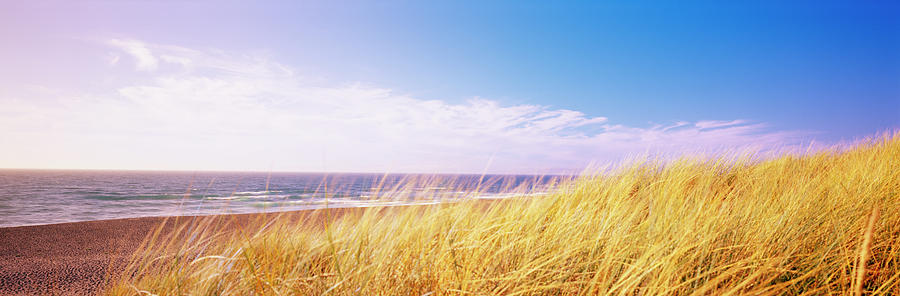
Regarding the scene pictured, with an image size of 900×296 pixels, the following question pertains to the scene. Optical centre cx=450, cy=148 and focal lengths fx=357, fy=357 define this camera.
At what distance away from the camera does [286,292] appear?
5.37ft

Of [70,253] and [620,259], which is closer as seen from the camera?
[620,259]

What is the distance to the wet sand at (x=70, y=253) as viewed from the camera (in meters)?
5.07

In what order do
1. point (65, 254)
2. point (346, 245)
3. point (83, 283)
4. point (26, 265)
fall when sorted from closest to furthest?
point (346, 245), point (83, 283), point (26, 265), point (65, 254)

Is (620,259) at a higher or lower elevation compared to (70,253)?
higher

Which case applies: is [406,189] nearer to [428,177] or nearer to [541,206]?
[428,177]

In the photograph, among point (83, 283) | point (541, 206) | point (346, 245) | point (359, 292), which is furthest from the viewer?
point (83, 283)

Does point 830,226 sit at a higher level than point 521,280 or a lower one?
higher

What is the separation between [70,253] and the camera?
303 inches

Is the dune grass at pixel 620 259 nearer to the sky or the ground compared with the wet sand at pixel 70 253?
nearer to the sky

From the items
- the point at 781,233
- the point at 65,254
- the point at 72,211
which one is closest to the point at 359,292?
the point at 781,233

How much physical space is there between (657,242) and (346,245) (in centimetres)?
169

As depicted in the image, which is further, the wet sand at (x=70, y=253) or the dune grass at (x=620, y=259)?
the wet sand at (x=70, y=253)

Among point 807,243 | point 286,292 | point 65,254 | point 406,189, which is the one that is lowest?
point 65,254

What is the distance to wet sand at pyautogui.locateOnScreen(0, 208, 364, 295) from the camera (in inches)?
200
